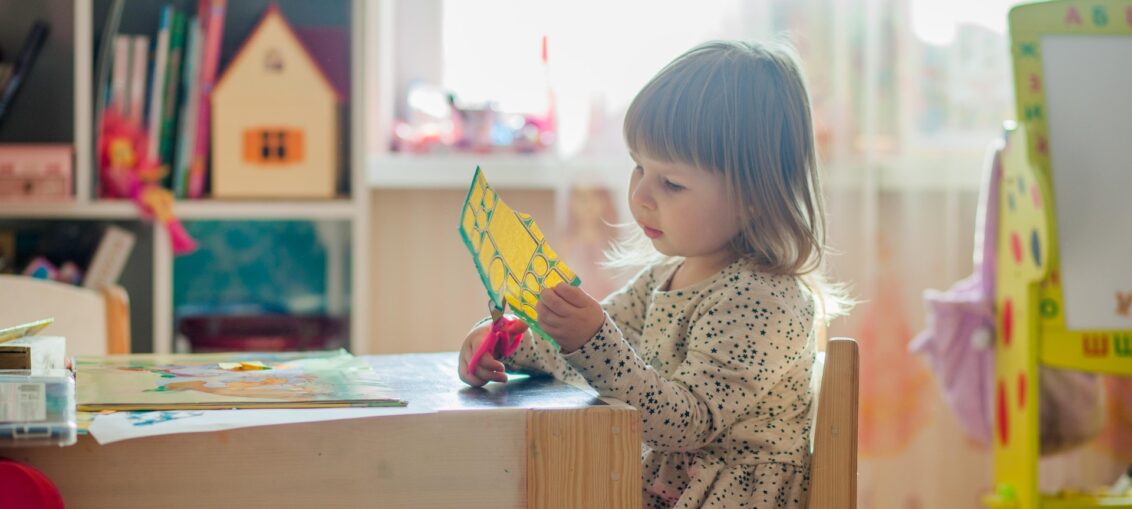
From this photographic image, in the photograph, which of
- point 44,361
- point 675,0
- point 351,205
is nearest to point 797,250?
point 44,361

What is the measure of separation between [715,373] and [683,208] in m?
0.18

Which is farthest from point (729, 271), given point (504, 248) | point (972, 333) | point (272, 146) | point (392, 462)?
point (272, 146)

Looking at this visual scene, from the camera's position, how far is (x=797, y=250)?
1.05m

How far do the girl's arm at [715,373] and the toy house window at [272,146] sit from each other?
1.05 metres


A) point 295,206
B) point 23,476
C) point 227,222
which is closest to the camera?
point 23,476

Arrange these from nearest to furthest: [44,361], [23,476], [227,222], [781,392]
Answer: [23,476] → [44,361] → [781,392] → [227,222]

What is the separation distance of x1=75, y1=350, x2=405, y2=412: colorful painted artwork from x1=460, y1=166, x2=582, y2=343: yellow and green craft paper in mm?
115

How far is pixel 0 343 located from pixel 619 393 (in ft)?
1.45

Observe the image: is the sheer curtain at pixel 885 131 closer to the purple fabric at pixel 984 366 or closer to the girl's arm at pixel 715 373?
the purple fabric at pixel 984 366

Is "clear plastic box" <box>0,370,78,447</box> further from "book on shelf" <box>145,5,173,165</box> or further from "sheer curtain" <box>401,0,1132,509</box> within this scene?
"sheer curtain" <box>401,0,1132,509</box>

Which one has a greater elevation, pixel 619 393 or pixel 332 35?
pixel 332 35

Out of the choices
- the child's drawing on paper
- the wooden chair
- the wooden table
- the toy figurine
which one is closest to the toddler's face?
the wooden table

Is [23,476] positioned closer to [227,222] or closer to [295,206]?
[295,206]

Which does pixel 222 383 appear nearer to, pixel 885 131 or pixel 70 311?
pixel 70 311
